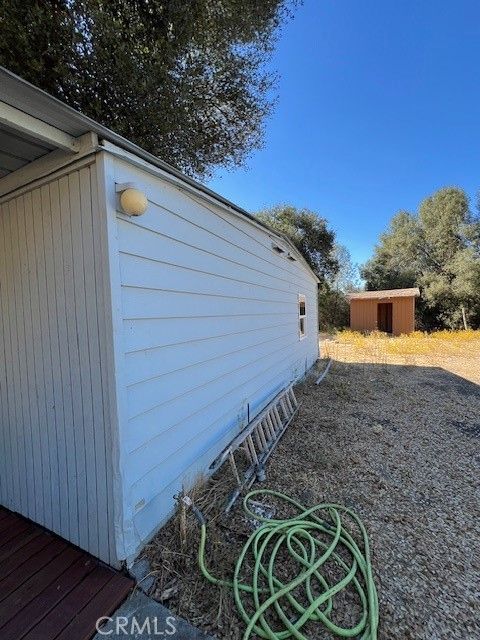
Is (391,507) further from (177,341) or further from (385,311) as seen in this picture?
(385,311)

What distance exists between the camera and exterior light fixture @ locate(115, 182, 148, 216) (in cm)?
168

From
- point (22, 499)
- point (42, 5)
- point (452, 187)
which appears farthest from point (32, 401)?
point (452, 187)

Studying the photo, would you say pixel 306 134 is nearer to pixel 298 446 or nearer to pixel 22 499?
pixel 298 446

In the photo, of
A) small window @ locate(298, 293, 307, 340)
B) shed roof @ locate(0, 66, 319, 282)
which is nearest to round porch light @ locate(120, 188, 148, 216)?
shed roof @ locate(0, 66, 319, 282)

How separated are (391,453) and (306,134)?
8669 mm

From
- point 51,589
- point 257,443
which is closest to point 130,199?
point 51,589

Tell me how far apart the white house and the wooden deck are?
0.09m

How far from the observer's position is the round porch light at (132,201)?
5.51ft

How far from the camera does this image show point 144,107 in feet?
11.6

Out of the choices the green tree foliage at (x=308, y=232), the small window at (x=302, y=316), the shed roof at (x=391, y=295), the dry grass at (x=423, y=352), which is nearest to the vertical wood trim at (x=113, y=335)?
the small window at (x=302, y=316)

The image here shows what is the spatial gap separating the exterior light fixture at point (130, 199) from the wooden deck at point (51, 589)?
213cm

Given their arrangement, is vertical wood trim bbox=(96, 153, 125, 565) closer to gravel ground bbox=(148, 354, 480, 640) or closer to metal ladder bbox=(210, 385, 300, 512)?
gravel ground bbox=(148, 354, 480, 640)

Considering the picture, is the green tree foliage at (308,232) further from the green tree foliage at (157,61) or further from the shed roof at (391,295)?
the green tree foliage at (157,61)

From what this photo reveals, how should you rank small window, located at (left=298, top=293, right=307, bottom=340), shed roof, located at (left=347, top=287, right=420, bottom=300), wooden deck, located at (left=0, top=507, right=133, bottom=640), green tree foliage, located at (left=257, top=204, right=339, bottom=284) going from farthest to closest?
shed roof, located at (left=347, top=287, right=420, bottom=300) < green tree foliage, located at (left=257, top=204, right=339, bottom=284) < small window, located at (left=298, top=293, right=307, bottom=340) < wooden deck, located at (left=0, top=507, right=133, bottom=640)
